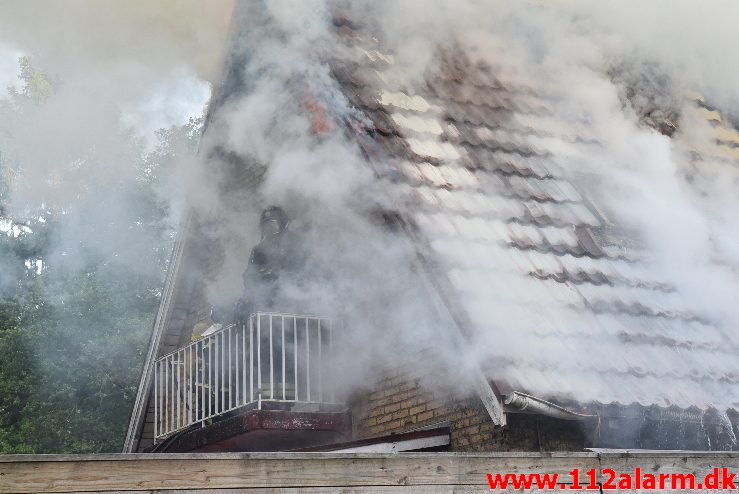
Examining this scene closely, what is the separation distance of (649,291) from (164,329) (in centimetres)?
513

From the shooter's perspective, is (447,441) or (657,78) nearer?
(447,441)

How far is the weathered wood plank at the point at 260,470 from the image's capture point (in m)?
3.69

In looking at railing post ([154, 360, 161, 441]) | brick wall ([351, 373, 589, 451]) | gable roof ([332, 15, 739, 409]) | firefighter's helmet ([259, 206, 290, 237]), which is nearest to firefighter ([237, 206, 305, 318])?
firefighter's helmet ([259, 206, 290, 237])

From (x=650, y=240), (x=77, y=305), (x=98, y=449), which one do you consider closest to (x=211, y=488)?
(x=650, y=240)

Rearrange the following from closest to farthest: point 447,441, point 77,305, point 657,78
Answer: point 447,441
point 657,78
point 77,305

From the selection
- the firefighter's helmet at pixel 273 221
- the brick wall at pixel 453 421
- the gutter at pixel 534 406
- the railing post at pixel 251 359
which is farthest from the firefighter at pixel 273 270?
the gutter at pixel 534 406

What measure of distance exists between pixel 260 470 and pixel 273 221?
13.6ft

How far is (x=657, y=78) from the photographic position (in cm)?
959

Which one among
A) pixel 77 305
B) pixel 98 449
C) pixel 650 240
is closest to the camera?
pixel 650 240

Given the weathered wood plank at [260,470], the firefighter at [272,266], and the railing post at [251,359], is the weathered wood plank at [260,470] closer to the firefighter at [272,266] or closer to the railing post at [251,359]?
the railing post at [251,359]

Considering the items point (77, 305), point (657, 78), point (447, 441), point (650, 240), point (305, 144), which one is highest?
point (77, 305)

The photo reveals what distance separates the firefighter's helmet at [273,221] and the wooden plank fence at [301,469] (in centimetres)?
379

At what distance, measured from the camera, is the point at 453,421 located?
669 cm

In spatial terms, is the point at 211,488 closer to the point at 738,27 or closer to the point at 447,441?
the point at 447,441
